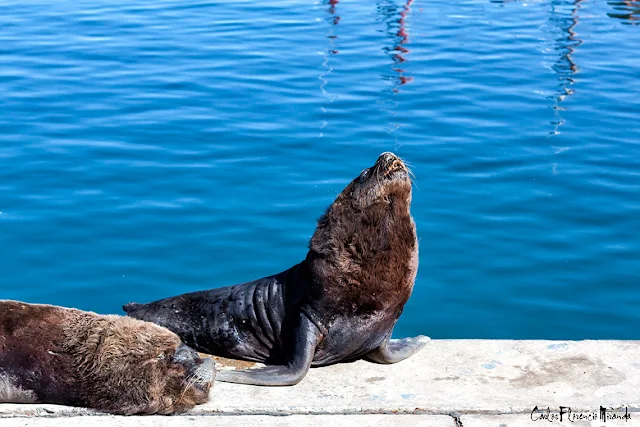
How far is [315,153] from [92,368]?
22.5 ft

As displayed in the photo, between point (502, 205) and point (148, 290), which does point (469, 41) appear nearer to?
point (502, 205)

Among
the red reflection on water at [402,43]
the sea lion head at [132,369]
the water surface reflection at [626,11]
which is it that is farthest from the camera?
the water surface reflection at [626,11]

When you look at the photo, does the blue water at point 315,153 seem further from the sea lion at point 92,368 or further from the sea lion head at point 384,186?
the sea lion at point 92,368

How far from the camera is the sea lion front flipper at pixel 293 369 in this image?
5367mm

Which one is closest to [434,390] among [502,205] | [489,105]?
[502,205]

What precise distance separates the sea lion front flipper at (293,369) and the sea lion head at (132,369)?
10.4 inches

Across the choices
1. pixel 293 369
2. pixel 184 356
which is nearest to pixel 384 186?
pixel 293 369

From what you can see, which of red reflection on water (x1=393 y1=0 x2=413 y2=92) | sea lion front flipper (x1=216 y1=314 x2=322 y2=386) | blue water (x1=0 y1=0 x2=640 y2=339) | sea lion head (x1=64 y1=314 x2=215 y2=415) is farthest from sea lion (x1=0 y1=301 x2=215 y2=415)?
red reflection on water (x1=393 y1=0 x2=413 y2=92)

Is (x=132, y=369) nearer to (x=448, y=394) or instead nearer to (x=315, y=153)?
(x=448, y=394)

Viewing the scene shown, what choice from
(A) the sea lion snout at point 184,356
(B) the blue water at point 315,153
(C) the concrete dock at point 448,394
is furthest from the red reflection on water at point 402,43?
(A) the sea lion snout at point 184,356

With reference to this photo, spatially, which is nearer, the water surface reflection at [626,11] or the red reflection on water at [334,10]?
the red reflection on water at [334,10]

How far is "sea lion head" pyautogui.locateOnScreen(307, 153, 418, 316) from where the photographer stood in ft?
18.6

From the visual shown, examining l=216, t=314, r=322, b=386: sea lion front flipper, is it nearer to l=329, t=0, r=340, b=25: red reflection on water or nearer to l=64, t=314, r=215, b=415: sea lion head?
l=64, t=314, r=215, b=415: sea lion head

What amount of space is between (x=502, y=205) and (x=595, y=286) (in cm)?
178
